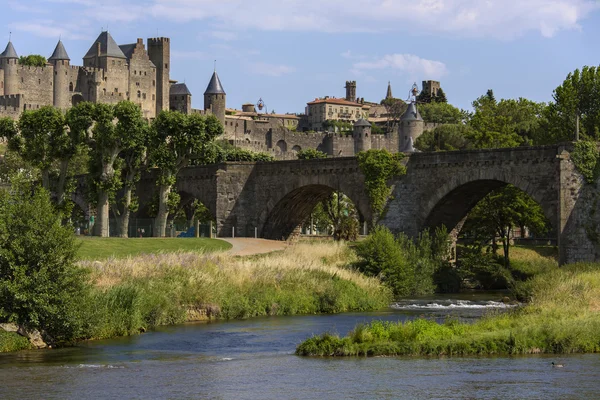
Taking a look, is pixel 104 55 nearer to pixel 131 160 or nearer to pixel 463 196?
pixel 131 160

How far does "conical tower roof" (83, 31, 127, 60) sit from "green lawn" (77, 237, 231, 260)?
3489 inches

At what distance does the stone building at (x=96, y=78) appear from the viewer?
13300cm

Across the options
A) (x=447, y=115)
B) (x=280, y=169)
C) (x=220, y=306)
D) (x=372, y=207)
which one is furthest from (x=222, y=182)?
(x=447, y=115)

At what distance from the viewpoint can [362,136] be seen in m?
147

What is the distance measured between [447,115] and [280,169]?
345 feet

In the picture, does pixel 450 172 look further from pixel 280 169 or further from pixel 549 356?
pixel 549 356

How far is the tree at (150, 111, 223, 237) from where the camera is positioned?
209 ft

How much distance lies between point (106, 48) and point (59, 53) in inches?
285

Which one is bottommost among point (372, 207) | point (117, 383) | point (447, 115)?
point (117, 383)

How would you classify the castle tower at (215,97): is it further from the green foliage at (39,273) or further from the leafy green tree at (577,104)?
the green foliage at (39,273)

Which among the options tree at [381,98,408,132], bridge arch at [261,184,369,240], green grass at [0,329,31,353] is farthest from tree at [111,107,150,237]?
tree at [381,98,408,132]

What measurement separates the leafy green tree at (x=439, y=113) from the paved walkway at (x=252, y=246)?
336ft

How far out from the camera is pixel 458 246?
198 feet

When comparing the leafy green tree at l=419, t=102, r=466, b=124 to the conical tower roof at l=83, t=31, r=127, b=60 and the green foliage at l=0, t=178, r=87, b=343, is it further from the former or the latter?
the green foliage at l=0, t=178, r=87, b=343
